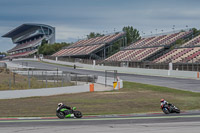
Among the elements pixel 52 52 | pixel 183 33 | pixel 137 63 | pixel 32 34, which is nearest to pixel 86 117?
pixel 137 63

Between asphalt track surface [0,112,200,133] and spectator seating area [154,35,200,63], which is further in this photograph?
spectator seating area [154,35,200,63]

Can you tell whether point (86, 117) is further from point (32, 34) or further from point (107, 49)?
point (32, 34)

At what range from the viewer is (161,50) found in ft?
246

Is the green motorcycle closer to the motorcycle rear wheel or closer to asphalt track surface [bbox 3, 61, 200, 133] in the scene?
the motorcycle rear wheel

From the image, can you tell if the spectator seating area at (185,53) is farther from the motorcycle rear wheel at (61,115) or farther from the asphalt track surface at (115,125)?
the motorcycle rear wheel at (61,115)

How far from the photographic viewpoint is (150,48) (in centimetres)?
7888

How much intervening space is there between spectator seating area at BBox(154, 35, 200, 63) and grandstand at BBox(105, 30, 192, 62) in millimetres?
5842

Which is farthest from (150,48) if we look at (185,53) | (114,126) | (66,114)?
(114,126)

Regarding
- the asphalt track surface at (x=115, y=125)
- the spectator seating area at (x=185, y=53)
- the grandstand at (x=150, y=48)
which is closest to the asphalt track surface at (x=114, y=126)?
the asphalt track surface at (x=115, y=125)

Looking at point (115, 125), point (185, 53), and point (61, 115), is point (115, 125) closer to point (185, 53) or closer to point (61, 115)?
point (61, 115)

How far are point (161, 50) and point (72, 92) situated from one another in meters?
44.3

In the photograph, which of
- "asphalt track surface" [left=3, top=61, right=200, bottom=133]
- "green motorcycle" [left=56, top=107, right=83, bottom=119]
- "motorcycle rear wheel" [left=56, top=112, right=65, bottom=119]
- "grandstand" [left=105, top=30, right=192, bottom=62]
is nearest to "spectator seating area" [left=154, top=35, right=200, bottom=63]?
"grandstand" [left=105, top=30, right=192, bottom=62]

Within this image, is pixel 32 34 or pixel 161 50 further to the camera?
pixel 32 34

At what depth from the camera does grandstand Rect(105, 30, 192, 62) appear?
73.9 metres
